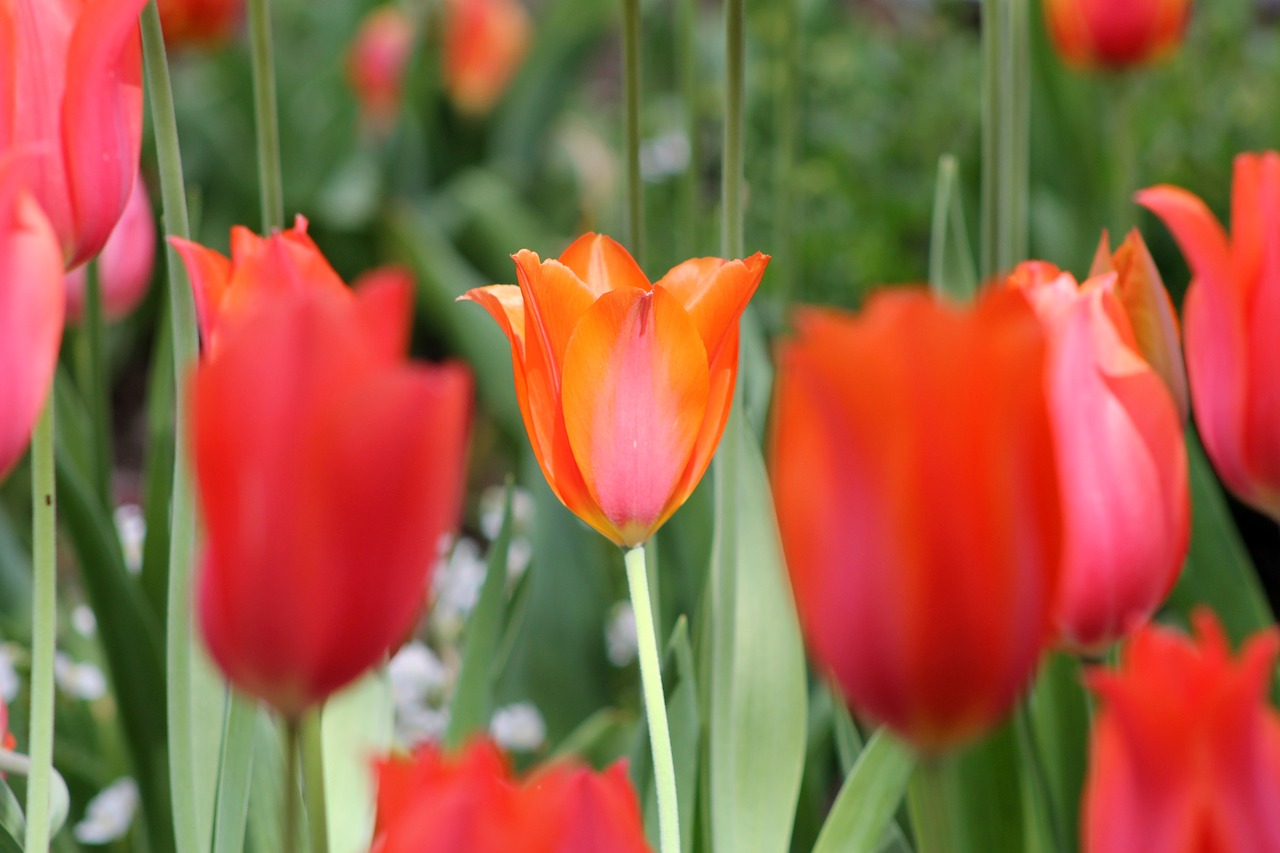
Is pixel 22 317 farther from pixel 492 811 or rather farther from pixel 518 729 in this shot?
pixel 518 729

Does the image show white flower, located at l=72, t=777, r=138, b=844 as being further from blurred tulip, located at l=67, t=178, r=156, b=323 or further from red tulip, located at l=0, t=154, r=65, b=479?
red tulip, located at l=0, t=154, r=65, b=479

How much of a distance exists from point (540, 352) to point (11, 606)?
1.23 m

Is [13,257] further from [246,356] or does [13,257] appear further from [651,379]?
[651,379]

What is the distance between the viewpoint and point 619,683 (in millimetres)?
1434

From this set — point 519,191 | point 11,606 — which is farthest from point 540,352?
point 519,191

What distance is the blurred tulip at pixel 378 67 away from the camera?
9.55 feet

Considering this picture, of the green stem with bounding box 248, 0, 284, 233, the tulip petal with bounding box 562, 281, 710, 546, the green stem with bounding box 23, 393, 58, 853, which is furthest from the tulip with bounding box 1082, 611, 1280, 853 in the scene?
the green stem with bounding box 248, 0, 284, 233

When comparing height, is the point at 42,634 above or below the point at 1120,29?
below

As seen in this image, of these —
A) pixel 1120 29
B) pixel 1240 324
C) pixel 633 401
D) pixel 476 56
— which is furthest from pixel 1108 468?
pixel 476 56

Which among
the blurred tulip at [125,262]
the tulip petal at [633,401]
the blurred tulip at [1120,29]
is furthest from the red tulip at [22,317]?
the blurred tulip at [1120,29]

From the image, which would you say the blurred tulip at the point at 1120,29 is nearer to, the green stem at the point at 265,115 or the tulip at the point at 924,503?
the green stem at the point at 265,115

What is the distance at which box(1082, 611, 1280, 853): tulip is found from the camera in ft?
1.12

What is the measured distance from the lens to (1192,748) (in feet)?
1.13

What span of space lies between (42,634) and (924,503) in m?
0.40
